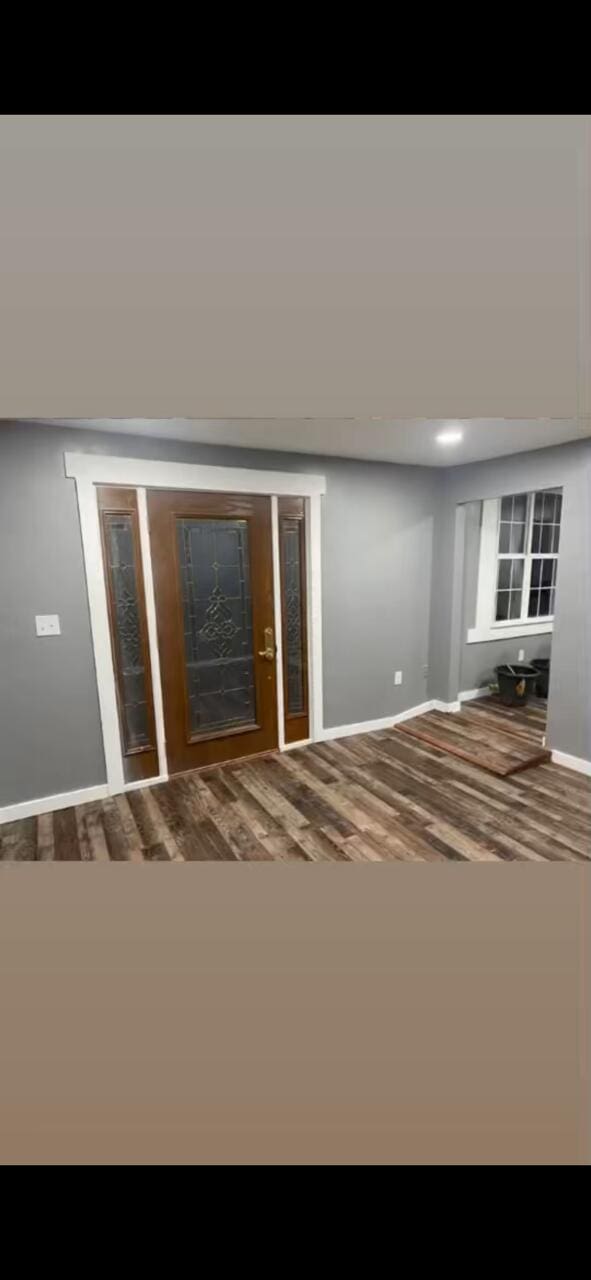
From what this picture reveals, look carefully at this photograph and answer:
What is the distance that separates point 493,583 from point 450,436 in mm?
1969

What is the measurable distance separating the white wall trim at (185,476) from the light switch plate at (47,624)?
2.23 ft

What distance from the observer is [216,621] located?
260 centimetres

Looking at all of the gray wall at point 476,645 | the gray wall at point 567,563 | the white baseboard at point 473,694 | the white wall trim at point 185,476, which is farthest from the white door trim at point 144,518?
the white baseboard at point 473,694

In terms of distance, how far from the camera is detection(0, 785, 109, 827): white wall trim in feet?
7.19

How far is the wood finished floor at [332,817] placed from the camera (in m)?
1.92

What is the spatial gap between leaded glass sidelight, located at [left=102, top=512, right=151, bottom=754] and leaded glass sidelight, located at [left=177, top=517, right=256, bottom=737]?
0.25m

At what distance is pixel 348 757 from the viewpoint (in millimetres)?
2859

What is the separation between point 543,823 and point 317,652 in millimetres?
1559

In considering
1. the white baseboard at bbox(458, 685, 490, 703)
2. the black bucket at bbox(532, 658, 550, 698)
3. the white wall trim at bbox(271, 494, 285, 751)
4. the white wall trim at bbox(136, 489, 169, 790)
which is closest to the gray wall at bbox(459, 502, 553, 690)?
the white baseboard at bbox(458, 685, 490, 703)

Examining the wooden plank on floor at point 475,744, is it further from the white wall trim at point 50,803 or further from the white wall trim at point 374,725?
the white wall trim at point 50,803

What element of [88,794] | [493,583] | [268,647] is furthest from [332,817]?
[493,583]

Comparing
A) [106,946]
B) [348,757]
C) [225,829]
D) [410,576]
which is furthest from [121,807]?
[410,576]

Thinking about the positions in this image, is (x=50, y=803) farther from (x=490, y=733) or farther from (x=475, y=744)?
(x=490, y=733)

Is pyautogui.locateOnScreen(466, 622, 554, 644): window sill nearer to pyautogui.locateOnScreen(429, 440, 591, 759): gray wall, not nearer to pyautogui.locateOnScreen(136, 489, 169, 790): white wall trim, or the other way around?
pyautogui.locateOnScreen(429, 440, 591, 759): gray wall
